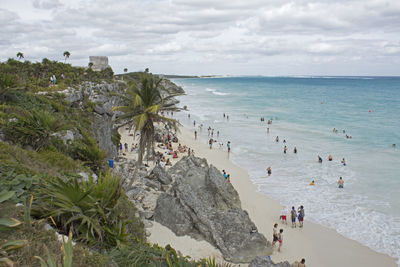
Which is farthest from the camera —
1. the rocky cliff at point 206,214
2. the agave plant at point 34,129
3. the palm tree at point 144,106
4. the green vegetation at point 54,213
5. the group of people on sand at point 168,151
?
the group of people on sand at point 168,151

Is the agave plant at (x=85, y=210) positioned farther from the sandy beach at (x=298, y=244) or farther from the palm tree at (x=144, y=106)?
the sandy beach at (x=298, y=244)

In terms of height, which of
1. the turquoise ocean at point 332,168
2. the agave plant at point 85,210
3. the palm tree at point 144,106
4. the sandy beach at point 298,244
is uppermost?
the palm tree at point 144,106

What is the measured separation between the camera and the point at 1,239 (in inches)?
160

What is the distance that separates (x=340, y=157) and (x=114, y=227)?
98.5 feet

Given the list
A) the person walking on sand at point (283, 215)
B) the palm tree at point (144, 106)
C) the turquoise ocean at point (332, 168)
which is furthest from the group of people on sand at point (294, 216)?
the palm tree at point (144, 106)

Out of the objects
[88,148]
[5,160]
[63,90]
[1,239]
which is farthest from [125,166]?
[1,239]

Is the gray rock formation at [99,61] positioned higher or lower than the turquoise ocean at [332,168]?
higher

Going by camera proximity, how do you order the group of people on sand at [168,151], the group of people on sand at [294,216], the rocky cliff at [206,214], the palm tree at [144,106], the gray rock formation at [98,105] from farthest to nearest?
the group of people on sand at [168,151]
the gray rock formation at [98,105]
the group of people on sand at [294,216]
the rocky cliff at [206,214]
the palm tree at [144,106]

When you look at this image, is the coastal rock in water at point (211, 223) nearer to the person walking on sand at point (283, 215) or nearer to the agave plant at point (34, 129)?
the person walking on sand at point (283, 215)

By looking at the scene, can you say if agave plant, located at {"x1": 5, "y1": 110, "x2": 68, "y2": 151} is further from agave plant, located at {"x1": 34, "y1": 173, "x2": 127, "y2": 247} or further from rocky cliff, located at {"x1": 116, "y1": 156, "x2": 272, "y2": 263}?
agave plant, located at {"x1": 34, "y1": 173, "x2": 127, "y2": 247}

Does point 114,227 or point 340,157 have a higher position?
point 114,227

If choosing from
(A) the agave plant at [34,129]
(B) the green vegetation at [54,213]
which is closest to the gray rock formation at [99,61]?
(B) the green vegetation at [54,213]

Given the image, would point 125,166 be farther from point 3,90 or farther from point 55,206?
point 55,206

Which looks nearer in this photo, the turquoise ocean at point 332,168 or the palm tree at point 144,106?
the palm tree at point 144,106
